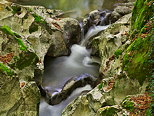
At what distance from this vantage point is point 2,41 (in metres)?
7.96

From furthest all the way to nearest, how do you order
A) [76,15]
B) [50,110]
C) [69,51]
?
[76,15]
[69,51]
[50,110]

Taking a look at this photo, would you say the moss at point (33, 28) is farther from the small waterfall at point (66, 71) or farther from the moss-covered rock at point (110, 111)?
the moss-covered rock at point (110, 111)

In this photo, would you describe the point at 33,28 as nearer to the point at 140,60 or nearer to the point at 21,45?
the point at 21,45

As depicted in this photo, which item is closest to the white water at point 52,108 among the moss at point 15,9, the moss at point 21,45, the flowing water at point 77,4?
the moss at point 21,45

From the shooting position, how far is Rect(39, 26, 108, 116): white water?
30.3 feet

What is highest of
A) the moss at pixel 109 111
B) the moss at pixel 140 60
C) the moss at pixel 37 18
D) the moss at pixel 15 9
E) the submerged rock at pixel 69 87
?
the moss at pixel 15 9

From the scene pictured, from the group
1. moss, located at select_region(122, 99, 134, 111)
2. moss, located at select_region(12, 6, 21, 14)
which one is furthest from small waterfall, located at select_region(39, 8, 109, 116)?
moss, located at select_region(122, 99, 134, 111)

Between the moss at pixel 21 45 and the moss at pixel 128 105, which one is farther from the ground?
the moss at pixel 21 45

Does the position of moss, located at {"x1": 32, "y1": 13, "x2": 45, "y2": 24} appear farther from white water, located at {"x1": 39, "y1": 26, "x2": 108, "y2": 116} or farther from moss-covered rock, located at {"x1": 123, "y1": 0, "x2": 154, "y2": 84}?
moss-covered rock, located at {"x1": 123, "y1": 0, "x2": 154, "y2": 84}

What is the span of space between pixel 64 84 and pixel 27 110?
3723mm

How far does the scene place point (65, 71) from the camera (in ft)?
39.1

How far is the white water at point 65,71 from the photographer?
30.3 ft

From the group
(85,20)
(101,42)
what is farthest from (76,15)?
(101,42)

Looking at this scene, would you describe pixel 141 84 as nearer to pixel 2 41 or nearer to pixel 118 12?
pixel 2 41
